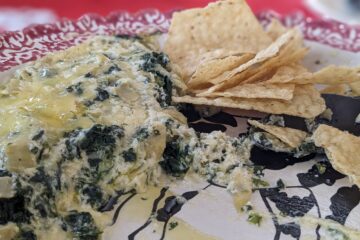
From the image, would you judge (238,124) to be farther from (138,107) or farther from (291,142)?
(138,107)

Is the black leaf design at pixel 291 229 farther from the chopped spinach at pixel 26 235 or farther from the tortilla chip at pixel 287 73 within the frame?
the chopped spinach at pixel 26 235

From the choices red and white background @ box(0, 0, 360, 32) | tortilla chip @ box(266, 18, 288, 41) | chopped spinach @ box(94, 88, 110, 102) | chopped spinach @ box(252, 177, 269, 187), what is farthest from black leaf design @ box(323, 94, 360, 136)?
red and white background @ box(0, 0, 360, 32)

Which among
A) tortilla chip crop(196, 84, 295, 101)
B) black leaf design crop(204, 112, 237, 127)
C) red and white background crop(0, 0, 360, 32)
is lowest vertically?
black leaf design crop(204, 112, 237, 127)

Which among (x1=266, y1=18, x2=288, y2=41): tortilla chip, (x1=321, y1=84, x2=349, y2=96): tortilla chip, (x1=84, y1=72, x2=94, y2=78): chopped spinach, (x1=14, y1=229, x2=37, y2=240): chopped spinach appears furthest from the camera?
(x1=266, y1=18, x2=288, y2=41): tortilla chip

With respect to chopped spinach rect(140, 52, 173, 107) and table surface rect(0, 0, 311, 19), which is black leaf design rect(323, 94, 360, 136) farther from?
table surface rect(0, 0, 311, 19)

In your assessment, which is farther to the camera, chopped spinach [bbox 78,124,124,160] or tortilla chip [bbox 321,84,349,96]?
tortilla chip [bbox 321,84,349,96]

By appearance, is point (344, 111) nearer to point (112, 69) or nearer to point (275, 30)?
point (275, 30)

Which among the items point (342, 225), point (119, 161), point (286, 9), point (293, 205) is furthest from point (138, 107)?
point (286, 9)
